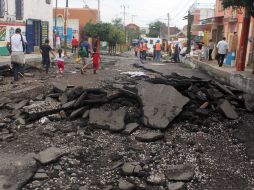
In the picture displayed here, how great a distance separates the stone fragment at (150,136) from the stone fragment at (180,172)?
3.65ft

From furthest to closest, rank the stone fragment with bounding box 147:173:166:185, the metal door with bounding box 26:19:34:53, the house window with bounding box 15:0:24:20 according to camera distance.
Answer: the metal door with bounding box 26:19:34:53, the house window with bounding box 15:0:24:20, the stone fragment with bounding box 147:173:166:185

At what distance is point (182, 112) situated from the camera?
8.12m

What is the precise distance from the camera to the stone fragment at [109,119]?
772 cm

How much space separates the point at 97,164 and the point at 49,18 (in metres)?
30.9

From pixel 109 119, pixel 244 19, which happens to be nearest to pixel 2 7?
pixel 244 19

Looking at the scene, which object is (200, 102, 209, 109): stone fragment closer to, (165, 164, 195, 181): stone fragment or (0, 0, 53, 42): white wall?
(165, 164, 195, 181): stone fragment

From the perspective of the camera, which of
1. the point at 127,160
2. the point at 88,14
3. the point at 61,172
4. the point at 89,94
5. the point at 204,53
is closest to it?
the point at 61,172

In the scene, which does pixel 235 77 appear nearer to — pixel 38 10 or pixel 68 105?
pixel 68 105

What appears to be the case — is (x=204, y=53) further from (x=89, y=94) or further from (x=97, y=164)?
(x=97, y=164)

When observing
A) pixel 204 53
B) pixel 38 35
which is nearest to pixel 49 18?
pixel 38 35

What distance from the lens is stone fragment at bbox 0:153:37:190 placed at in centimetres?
552

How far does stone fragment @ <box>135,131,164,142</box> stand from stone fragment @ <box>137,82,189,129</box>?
0.90ft

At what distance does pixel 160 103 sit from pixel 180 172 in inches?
97.9

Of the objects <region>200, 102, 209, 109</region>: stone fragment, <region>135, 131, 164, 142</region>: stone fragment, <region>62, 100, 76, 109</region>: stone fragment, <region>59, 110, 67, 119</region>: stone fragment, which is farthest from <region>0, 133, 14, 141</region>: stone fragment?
<region>200, 102, 209, 109</region>: stone fragment
